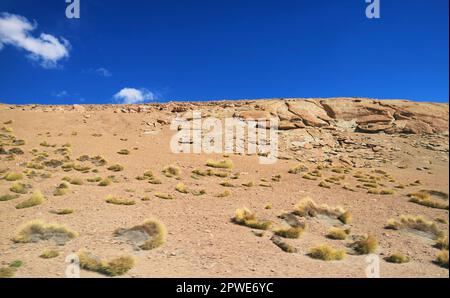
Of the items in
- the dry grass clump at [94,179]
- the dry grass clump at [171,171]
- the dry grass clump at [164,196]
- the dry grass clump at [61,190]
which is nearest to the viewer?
the dry grass clump at [61,190]

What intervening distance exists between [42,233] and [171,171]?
42.3ft

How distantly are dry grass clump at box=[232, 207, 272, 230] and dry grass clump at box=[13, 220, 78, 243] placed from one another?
6129mm

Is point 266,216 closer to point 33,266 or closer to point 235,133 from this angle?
point 33,266

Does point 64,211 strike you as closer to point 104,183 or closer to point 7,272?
point 104,183

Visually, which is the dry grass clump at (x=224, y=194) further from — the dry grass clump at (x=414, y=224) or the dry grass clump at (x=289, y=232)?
the dry grass clump at (x=414, y=224)

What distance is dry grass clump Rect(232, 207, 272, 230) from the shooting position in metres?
13.3

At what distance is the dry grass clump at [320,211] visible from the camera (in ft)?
49.4

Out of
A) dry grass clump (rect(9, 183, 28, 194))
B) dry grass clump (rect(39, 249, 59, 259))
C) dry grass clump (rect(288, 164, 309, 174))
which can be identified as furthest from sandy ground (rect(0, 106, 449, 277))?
dry grass clump (rect(288, 164, 309, 174))

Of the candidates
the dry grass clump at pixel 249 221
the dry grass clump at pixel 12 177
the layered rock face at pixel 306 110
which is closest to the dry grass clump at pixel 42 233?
the dry grass clump at pixel 249 221

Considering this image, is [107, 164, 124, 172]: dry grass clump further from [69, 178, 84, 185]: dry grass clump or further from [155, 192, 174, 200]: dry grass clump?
[155, 192, 174, 200]: dry grass clump

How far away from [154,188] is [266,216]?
24.5ft

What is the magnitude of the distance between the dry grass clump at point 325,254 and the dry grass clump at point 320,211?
458cm

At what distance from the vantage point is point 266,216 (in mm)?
15164
